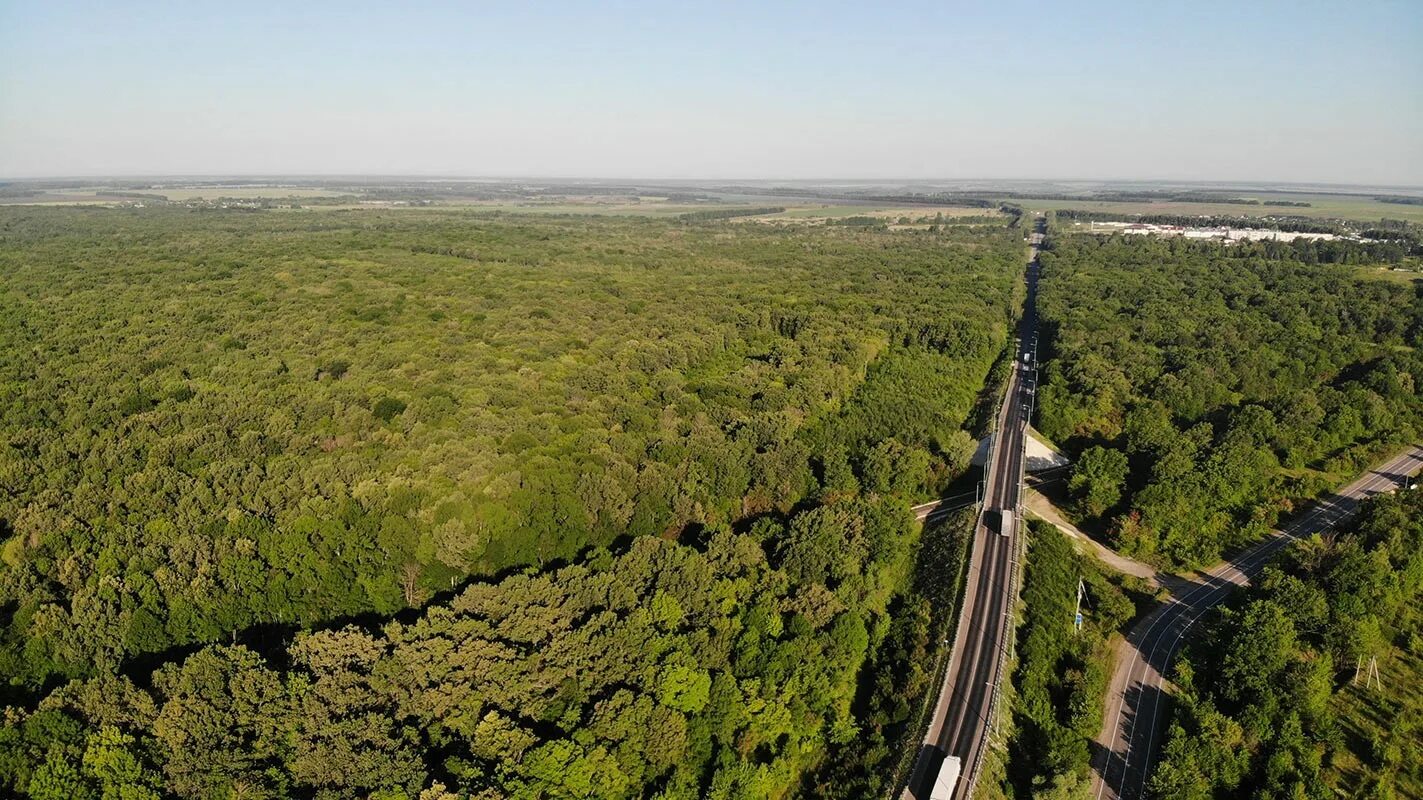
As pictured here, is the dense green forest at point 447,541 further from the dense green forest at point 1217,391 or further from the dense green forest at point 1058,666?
the dense green forest at point 1217,391

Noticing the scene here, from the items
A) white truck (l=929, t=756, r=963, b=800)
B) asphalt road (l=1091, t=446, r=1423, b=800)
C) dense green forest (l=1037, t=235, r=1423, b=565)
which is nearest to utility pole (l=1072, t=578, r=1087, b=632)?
asphalt road (l=1091, t=446, r=1423, b=800)

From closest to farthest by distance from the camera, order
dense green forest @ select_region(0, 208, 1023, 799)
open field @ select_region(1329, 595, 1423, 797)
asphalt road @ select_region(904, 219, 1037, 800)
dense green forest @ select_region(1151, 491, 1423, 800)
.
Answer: dense green forest @ select_region(0, 208, 1023, 799)
asphalt road @ select_region(904, 219, 1037, 800)
dense green forest @ select_region(1151, 491, 1423, 800)
open field @ select_region(1329, 595, 1423, 797)

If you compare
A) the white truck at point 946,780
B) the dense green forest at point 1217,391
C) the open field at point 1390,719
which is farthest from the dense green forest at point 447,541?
the open field at point 1390,719

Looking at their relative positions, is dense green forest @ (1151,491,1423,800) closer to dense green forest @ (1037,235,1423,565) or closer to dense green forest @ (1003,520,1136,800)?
dense green forest @ (1003,520,1136,800)

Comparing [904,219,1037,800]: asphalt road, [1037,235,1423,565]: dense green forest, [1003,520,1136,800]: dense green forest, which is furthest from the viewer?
[1037,235,1423,565]: dense green forest

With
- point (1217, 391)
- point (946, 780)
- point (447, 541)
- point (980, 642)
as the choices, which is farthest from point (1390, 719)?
point (447, 541)

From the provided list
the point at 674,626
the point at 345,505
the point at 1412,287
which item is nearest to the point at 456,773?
the point at 674,626
